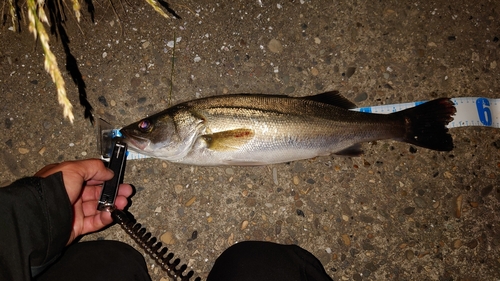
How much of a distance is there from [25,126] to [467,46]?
4232mm

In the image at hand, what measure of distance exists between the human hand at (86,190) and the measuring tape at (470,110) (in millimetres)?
413

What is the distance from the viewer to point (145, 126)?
264cm

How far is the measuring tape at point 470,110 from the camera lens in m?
2.97

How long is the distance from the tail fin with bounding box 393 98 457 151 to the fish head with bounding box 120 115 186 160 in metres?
1.89

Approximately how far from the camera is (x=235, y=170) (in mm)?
2953

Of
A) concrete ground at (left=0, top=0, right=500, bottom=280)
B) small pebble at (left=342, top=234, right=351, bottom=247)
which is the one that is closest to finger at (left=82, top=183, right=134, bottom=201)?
concrete ground at (left=0, top=0, right=500, bottom=280)

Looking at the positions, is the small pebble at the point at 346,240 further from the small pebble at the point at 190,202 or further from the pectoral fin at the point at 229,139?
the small pebble at the point at 190,202

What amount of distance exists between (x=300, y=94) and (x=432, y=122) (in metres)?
1.15

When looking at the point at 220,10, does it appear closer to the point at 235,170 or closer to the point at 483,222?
the point at 235,170

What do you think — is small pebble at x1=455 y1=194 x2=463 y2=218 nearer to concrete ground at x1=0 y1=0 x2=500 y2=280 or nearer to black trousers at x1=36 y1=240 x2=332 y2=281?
concrete ground at x1=0 y1=0 x2=500 y2=280

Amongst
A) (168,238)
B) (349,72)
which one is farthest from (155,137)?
(349,72)

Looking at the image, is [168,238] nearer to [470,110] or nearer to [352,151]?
[352,151]

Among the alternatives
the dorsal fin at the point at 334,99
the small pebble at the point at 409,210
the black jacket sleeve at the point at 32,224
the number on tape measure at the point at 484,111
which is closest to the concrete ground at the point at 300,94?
the small pebble at the point at 409,210

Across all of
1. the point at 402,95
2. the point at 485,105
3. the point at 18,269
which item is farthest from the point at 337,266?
the point at 18,269
